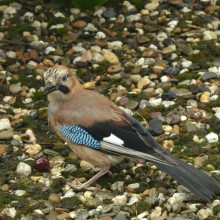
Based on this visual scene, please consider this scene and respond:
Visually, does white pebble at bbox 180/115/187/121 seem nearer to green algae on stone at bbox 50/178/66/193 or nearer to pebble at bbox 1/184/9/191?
green algae on stone at bbox 50/178/66/193

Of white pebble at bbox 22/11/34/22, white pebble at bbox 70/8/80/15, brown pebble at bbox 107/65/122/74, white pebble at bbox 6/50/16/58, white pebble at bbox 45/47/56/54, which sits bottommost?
white pebble at bbox 6/50/16/58

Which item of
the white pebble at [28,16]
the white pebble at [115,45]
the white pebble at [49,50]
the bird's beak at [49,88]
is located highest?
the bird's beak at [49,88]

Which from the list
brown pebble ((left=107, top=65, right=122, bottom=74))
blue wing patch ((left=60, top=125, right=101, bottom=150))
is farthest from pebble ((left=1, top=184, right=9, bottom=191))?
brown pebble ((left=107, top=65, right=122, bottom=74))

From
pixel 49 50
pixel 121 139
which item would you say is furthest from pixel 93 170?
pixel 49 50

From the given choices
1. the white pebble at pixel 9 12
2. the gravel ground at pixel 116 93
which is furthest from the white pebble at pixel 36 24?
the white pebble at pixel 9 12

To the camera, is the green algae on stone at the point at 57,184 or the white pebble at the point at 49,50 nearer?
the green algae on stone at the point at 57,184

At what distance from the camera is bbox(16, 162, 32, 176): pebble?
675 cm

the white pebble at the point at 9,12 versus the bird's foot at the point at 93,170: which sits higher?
the white pebble at the point at 9,12

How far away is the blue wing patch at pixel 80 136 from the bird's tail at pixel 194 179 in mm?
631

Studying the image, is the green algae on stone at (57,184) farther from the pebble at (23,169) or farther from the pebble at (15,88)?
the pebble at (15,88)

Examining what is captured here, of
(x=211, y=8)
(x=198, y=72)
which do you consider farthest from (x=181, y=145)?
(x=211, y=8)

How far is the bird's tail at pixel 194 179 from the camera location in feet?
19.4

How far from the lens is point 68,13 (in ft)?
32.1

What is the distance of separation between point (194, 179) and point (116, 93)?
2393mm
